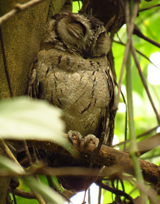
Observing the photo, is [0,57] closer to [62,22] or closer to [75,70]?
[75,70]

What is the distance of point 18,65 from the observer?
1.42 metres

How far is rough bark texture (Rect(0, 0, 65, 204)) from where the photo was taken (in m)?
1.30

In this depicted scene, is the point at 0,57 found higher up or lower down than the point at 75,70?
higher up

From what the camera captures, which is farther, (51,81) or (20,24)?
(51,81)

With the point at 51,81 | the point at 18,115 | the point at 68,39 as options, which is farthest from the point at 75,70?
the point at 18,115

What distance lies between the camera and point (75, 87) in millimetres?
1580

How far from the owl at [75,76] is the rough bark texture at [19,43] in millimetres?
71

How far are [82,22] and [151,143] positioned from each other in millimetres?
1026

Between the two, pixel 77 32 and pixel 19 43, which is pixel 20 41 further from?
pixel 77 32

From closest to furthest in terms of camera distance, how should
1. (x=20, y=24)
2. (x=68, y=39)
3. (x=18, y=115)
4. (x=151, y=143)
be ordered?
(x=18, y=115) < (x=151, y=143) < (x=20, y=24) < (x=68, y=39)

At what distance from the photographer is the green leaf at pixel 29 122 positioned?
0.39 meters

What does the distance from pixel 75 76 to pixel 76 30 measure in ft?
1.32

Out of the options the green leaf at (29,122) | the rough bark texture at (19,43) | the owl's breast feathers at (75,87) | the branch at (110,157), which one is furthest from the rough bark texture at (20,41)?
the green leaf at (29,122)

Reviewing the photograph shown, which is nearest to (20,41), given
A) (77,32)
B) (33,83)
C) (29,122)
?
(33,83)
